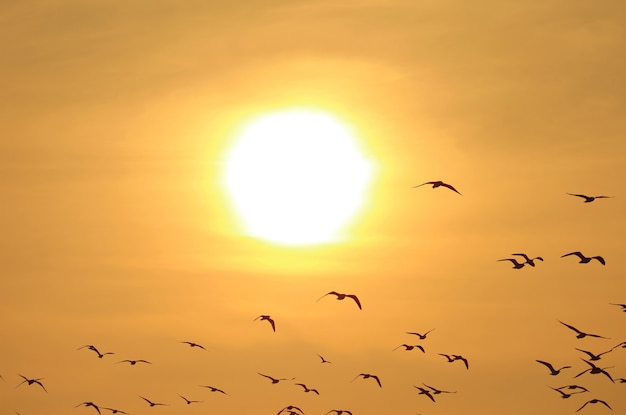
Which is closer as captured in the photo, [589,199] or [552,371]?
[589,199]

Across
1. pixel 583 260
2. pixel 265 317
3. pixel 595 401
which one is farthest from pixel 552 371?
pixel 265 317

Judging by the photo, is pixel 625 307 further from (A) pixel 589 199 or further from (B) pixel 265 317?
(B) pixel 265 317

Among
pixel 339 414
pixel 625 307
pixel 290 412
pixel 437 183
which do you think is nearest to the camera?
pixel 437 183

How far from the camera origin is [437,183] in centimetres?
14288

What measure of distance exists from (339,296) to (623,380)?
2965cm

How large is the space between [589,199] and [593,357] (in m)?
21.0

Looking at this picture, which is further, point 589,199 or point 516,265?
point 516,265

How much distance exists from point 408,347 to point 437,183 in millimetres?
34976

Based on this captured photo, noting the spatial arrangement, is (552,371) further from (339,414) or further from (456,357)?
(339,414)

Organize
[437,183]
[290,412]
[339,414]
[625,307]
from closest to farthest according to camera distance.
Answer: [437,183] → [625,307] → [339,414] → [290,412]

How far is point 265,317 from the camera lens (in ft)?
545

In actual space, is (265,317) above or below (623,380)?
above

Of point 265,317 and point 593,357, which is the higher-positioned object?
point 265,317

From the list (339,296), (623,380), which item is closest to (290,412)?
(339,296)
